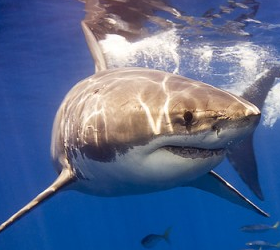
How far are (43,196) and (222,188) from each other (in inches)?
100

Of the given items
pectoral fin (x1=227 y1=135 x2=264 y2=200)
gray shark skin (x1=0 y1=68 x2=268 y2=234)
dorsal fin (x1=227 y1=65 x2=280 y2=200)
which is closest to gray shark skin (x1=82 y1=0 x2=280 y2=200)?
dorsal fin (x1=227 y1=65 x2=280 y2=200)

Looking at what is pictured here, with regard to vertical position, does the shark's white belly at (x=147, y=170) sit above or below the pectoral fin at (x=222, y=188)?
above

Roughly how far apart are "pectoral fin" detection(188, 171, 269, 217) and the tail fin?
1.73 metres

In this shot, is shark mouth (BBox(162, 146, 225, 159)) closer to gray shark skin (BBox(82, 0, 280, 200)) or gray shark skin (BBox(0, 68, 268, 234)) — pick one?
gray shark skin (BBox(0, 68, 268, 234))

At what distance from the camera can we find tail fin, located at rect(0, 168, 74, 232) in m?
4.10

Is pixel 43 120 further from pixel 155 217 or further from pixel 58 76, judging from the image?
pixel 155 217

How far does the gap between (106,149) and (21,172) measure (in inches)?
2624

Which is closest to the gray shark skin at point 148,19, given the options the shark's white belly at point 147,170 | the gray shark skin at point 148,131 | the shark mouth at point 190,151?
the gray shark skin at point 148,131

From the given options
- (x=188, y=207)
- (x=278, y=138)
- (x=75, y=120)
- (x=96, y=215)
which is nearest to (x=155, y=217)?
(x=188, y=207)

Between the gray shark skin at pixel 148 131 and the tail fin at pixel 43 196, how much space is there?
1 cm

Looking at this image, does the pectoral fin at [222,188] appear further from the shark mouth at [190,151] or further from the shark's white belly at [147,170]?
the shark mouth at [190,151]

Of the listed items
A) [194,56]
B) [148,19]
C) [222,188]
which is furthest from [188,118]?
[194,56]

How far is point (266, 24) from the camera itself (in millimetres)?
14094

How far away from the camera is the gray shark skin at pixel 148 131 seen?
2.79m
